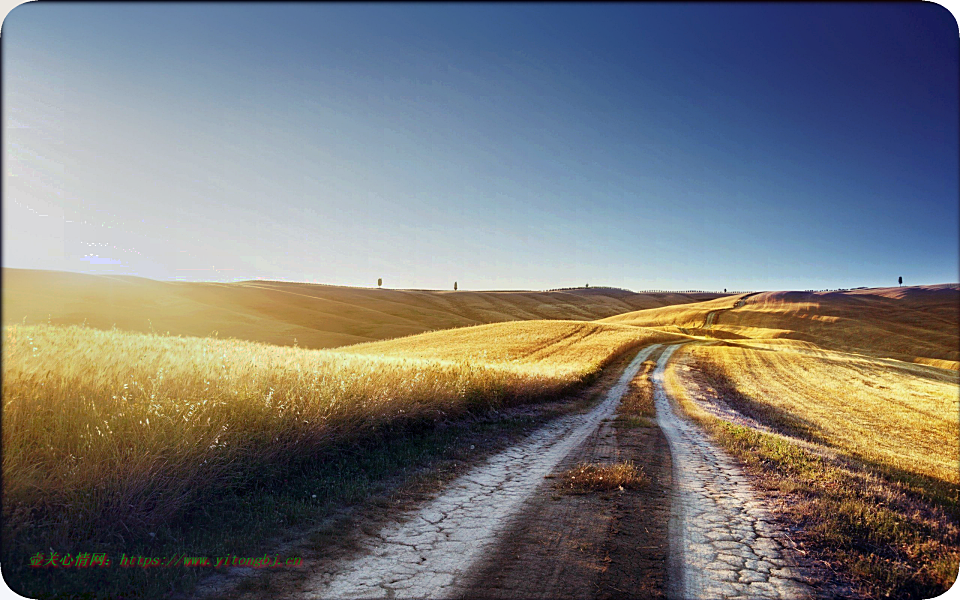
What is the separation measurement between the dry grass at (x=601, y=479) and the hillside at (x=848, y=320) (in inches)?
2058

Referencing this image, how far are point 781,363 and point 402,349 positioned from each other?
31.2 meters

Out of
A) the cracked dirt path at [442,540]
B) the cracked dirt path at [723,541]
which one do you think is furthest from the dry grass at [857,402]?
the cracked dirt path at [442,540]

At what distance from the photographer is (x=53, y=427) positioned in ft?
16.1

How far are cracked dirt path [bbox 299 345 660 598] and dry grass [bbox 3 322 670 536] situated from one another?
2189 millimetres

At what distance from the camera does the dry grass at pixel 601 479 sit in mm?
7043

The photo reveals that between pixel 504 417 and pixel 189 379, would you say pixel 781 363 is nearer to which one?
pixel 504 417

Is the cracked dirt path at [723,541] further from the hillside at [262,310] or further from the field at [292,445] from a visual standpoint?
the hillside at [262,310]

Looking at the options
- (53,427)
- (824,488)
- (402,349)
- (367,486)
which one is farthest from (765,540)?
(402,349)

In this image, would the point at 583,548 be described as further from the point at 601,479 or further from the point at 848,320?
the point at 848,320

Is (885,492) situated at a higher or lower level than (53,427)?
lower

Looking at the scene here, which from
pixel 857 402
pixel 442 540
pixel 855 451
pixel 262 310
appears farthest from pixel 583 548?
pixel 262 310

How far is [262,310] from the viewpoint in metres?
58.5

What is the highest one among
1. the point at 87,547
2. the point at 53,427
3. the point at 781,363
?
the point at 53,427

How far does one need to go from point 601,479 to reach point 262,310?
59.4 m
